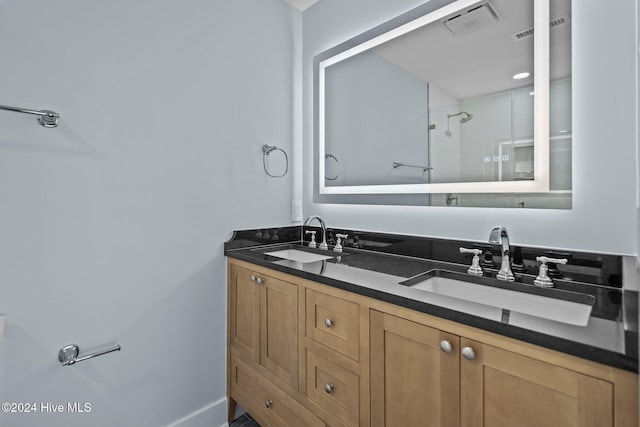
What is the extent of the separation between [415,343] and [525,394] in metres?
0.29

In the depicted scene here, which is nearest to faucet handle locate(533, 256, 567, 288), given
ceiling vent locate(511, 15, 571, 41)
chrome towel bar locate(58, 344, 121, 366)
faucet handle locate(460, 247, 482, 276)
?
faucet handle locate(460, 247, 482, 276)

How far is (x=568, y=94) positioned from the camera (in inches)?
47.4

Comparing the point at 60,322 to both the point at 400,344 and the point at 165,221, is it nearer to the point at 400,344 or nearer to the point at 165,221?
the point at 165,221

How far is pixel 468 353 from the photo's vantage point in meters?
0.87

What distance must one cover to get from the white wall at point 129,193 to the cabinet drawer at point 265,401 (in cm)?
14

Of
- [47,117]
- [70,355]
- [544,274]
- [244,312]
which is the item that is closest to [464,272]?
[544,274]

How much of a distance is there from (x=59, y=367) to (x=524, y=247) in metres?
1.92

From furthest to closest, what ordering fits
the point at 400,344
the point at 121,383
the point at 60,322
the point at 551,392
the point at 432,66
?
the point at 432,66, the point at 121,383, the point at 60,322, the point at 400,344, the point at 551,392

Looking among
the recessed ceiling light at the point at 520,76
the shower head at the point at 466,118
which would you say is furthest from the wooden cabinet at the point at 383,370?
the recessed ceiling light at the point at 520,76

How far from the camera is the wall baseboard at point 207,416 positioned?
5.54 ft

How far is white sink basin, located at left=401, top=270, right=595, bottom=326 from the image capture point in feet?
3.41

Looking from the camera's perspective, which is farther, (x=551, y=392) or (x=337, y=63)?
(x=337, y=63)

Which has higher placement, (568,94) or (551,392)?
(568,94)

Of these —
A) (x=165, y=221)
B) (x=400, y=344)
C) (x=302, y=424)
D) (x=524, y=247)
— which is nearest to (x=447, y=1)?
(x=524, y=247)
